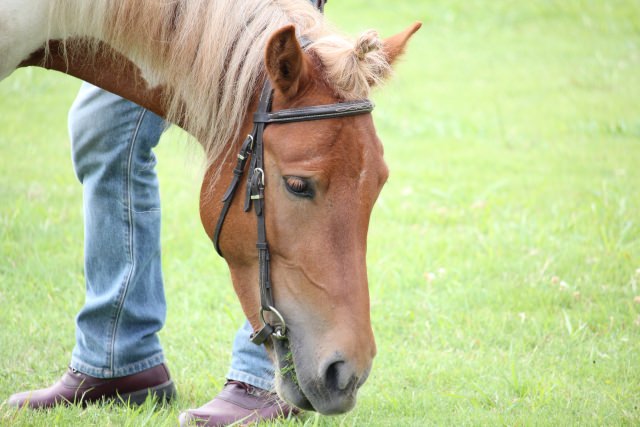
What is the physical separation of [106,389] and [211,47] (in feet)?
5.14

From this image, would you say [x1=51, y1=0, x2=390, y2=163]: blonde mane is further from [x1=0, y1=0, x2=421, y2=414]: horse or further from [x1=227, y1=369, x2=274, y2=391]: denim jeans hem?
[x1=227, y1=369, x2=274, y2=391]: denim jeans hem

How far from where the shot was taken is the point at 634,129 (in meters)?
7.34

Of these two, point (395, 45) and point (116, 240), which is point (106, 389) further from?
point (395, 45)

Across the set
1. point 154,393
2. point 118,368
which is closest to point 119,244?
point 118,368

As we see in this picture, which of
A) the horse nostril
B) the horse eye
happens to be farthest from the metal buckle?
the horse eye

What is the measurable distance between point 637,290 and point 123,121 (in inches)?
114

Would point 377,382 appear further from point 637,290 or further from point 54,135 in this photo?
point 54,135

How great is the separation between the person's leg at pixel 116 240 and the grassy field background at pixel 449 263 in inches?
9.6

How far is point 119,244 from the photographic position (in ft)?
10.1

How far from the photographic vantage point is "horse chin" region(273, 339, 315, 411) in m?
2.29

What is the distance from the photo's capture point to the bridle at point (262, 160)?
7.16 feet

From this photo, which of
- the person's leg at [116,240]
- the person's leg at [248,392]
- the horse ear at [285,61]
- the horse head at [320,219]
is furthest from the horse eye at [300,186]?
the person's leg at [116,240]

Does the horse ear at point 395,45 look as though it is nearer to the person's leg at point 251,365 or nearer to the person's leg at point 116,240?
the person's leg at point 116,240

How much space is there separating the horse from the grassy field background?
0.90ft
